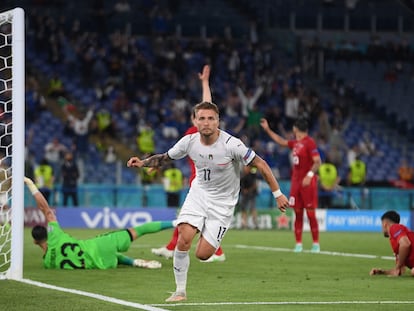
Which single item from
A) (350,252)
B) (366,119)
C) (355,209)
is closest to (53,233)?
(350,252)

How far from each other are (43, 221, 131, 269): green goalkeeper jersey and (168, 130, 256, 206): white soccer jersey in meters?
3.68

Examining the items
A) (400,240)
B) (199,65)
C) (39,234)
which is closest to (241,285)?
(400,240)

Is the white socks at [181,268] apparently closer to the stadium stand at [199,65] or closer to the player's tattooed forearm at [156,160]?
the player's tattooed forearm at [156,160]

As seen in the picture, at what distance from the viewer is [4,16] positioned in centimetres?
1420

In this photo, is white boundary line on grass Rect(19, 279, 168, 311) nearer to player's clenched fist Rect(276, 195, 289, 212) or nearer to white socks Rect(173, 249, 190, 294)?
white socks Rect(173, 249, 190, 294)

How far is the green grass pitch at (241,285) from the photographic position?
36.5 feet

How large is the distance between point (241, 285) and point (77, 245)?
10.3 ft

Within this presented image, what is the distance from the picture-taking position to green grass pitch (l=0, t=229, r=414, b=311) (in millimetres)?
11133

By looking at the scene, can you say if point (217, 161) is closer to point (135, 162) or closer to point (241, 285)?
point (135, 162)

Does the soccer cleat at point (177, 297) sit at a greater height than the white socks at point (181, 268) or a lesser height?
lesser

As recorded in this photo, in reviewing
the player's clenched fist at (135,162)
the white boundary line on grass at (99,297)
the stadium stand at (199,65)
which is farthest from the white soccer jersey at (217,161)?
the stadium stand at (199,65)

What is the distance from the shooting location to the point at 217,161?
38.3 feet

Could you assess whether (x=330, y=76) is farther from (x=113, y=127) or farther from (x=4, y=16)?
(x=4, y=16)

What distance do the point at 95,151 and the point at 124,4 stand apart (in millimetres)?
9173
